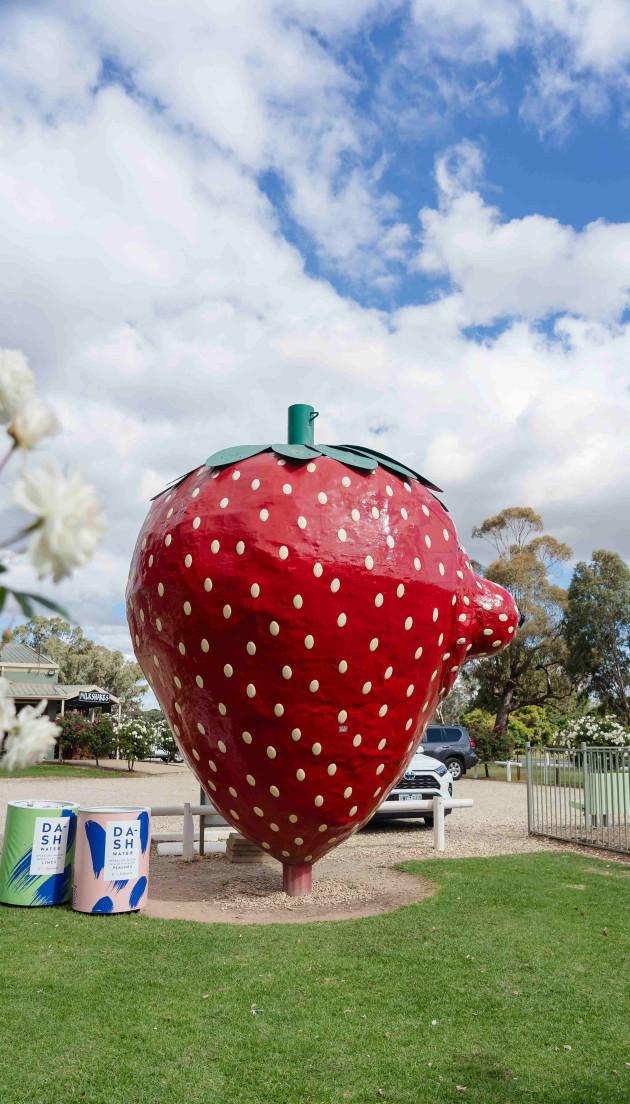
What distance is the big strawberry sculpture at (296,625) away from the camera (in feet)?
17.8

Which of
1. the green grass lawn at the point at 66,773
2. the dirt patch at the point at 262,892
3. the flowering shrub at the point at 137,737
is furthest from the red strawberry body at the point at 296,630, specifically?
the flowering shrub at the point at 137,737

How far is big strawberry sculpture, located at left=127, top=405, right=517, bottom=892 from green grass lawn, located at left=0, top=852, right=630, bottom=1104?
1042 millimetres

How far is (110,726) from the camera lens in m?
23.7

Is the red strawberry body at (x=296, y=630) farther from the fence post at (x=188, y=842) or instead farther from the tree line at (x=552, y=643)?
the tree line at (x=552, y=643)

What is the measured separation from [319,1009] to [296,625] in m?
2.20

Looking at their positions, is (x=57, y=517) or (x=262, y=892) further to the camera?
(x=262, y=892)

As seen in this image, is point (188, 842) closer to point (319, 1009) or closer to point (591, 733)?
point (319, 1009)

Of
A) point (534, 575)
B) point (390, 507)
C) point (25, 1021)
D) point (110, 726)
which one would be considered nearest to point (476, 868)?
point (390, 507)

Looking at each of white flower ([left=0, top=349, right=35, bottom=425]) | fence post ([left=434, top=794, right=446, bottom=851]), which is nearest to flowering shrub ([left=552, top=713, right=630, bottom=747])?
fence post ([left=434, top=794, right=446, bottom=851])

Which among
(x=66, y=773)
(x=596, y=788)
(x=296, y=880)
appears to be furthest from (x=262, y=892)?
(x=66, y=773)

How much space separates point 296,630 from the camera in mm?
5363

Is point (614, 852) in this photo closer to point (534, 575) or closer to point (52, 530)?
point (52, 530)

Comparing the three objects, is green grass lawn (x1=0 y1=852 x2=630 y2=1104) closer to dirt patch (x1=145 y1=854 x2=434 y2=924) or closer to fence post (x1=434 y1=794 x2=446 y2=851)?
dirt patch (x1=145 y1=854 x2=434 y2=924)

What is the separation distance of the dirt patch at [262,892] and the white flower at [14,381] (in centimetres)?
595
